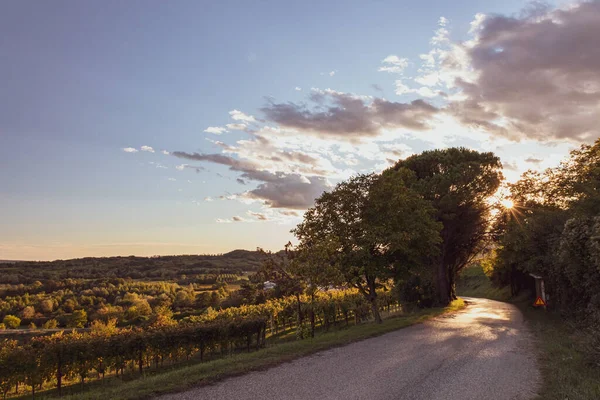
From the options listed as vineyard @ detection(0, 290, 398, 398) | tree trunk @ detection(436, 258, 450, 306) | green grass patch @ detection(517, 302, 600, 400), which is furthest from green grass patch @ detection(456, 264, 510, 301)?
vineyard @ detection(0, 290, 398, 398)

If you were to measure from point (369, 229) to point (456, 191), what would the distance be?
53.1 feet

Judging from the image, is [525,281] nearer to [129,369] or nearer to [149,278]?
[129,369]

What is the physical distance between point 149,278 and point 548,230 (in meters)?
128

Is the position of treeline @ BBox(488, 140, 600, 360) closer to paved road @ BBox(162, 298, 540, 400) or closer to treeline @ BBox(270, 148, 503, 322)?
paved road @ BBox(162, 298, 540, 400)

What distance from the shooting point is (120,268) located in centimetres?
14362

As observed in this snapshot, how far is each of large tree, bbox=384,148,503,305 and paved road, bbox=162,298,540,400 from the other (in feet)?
67.2

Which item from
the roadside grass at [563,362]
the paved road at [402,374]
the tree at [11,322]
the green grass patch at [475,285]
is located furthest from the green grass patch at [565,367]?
the tree at [11,322]

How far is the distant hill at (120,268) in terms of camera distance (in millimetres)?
119812

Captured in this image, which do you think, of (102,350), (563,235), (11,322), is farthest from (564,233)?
(11,322)

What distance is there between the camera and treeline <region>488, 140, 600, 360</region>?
63.9 ft

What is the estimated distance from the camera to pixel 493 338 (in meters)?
18.1

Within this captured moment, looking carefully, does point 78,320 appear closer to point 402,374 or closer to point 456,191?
point 456,191

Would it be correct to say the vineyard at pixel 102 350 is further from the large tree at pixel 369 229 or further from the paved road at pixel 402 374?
the paved road at pixel 402 374

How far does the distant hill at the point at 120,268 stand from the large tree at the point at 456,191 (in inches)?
2928
